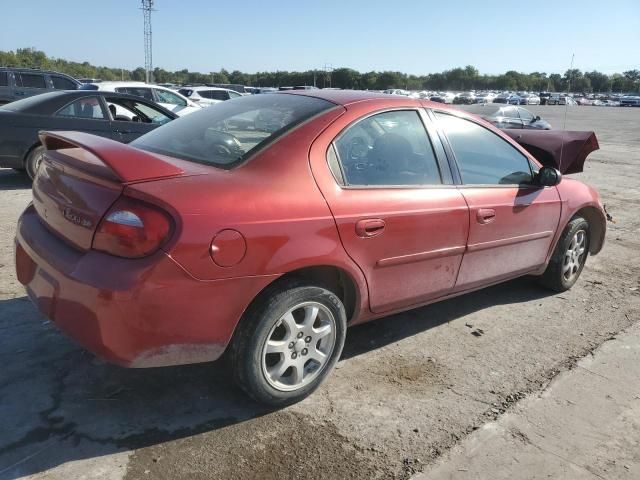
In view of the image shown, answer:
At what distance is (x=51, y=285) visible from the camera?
101 inches

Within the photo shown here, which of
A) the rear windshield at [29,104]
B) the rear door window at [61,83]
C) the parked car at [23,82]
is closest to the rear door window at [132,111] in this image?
the rear windshield at [29,104]

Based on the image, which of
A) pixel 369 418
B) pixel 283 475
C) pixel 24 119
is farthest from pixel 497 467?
pixel 24 119

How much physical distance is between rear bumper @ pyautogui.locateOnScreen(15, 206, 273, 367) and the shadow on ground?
41cm

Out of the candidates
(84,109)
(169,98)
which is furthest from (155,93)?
(84,109)

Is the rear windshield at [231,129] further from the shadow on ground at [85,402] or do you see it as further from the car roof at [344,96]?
the shadow on ground at [85,402]

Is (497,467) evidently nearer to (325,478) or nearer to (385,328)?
(325,478)

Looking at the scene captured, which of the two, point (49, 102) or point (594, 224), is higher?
point (49, 102)

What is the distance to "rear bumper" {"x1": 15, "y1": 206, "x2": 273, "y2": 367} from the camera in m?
2.31

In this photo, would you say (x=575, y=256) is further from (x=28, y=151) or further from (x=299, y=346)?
(x=28, y=151)

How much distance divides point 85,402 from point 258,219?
1.33 meters

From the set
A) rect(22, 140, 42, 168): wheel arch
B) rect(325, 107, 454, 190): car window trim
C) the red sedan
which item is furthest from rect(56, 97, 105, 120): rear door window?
rect(325, 107, 454, 190): car window trim

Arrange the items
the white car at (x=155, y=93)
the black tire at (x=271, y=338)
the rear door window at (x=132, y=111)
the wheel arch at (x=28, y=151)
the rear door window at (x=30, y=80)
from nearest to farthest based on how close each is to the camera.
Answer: the black tire at (x=271, y=338), the wheel arch at (x=28, y=151), the rear door window at (x=132, y=111), the white car at (x=155, y=93), the rear door window at (x=30, y=80)

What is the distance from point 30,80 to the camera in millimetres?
17766

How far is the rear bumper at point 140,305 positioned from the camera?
2312 millimetres
